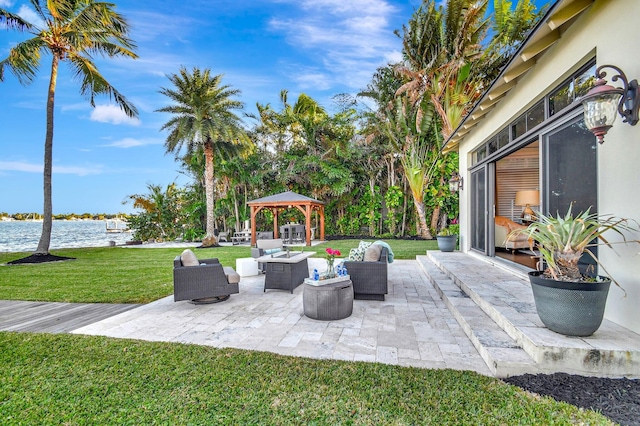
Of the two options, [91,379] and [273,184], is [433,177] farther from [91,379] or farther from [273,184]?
[91,379]

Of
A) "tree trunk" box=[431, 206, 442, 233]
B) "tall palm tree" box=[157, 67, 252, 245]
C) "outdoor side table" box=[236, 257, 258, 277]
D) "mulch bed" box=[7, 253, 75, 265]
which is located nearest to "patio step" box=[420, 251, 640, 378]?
"outdoor side table" box=[236, 257, 258, 277]

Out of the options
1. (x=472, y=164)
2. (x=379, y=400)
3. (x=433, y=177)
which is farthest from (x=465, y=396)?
(x=433, y=177)

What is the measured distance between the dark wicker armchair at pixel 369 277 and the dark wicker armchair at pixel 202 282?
195 centimetres

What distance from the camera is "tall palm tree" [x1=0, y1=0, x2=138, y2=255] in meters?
10.8

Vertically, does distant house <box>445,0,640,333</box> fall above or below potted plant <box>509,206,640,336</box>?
above

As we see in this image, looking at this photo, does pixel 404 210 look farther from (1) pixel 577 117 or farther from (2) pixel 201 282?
(2) pixel 201 282

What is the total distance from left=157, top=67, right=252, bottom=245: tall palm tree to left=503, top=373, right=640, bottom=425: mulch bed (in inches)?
577

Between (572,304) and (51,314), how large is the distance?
6.39 metres

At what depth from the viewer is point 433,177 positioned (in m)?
15.0

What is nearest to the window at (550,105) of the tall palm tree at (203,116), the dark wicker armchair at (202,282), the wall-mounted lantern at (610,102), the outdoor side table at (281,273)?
the wall-mounted lantern at (610,102)

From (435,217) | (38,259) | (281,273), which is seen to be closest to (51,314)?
(281,273)

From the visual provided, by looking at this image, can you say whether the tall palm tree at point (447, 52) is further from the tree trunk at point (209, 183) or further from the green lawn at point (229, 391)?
the green lawn at point (229, 391)

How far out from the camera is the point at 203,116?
49.3ft

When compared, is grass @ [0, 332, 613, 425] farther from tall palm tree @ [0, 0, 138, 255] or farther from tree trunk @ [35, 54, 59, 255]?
tall palm tree @ [0, 0, 138, 255]
